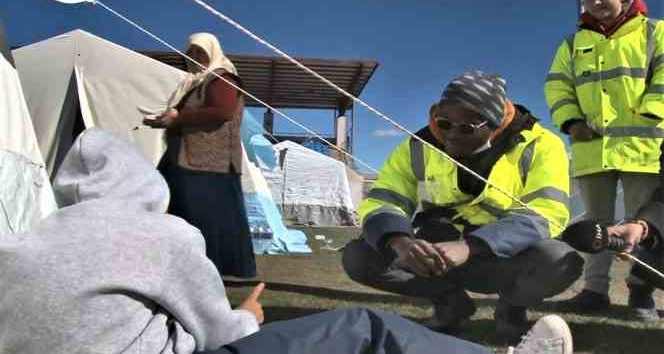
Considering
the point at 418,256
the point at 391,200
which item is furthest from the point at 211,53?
the point at 418,256

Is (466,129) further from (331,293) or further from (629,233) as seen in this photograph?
(331,293)

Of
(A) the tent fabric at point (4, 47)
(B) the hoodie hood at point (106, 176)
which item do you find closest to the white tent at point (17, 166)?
(A) the tent fabric at point (4, 47)

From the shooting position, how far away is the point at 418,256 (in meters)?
1.16

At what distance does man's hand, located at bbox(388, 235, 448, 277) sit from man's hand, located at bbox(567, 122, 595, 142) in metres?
0.37

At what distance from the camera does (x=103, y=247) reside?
0.67 meters

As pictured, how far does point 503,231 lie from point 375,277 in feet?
0.92

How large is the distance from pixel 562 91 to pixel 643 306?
1.39 ft

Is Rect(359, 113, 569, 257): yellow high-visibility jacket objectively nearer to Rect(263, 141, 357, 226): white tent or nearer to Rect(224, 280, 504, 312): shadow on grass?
Rect(224, 280, 504, 312): shadow on grass

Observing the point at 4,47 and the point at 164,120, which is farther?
the point at 164,120

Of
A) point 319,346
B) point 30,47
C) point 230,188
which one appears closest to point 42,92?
point 30,47

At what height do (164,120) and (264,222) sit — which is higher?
(164,120)

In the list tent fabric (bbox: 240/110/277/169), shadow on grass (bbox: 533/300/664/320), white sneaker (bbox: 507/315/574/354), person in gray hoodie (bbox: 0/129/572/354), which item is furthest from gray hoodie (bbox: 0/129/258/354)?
tent fabric (bbox: 240/110/277/169)

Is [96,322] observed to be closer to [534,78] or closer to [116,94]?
[534,78]

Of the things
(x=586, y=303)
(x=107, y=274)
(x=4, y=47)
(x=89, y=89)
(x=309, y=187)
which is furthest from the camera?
(x=309, y=187)
